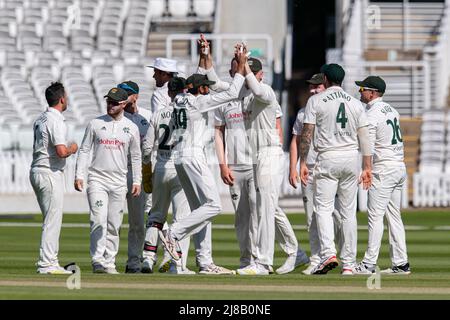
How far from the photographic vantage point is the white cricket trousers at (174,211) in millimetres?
15289

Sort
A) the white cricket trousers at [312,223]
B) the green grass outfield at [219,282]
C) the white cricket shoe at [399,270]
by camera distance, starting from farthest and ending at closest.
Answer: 1. the white cricket trousers at [312,223]
2. the white cricket shoe at [399,270]
3. the green grass outfield at [219,282]

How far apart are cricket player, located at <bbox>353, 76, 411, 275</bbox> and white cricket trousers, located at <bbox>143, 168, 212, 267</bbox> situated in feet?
5.58

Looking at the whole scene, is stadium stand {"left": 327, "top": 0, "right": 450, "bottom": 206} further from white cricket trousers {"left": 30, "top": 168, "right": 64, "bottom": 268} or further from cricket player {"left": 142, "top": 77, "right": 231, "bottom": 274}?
white cricket trousers {"left": 30, "top": 168, "right": 64, "bottom": 268}

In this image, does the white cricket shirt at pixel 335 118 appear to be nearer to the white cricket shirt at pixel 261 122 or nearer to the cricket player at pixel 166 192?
the white cricket shirt at pixel 261 122

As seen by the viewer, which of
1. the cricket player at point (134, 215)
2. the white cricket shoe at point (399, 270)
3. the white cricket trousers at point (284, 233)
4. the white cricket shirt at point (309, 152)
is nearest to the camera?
the white cricket shoe at point (399, 270)

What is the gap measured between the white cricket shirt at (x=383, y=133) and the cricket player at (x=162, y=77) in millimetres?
2260

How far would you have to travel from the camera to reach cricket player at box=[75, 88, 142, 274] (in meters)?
15.0

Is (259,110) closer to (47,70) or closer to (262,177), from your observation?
(262,177)

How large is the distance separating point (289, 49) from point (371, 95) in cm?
2489

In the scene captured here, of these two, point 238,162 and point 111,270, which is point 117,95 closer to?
point 238,162

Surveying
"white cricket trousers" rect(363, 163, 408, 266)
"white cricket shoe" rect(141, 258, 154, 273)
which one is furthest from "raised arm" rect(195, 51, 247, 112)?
"white cricket trousers" rect(363, 163, 408, 266)

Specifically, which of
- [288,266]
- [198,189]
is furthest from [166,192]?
[288,266]

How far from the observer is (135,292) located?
41.1 feet

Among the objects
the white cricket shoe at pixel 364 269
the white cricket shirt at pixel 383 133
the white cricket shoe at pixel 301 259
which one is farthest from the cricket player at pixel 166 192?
the white cricket shirt at pixel 383 133
